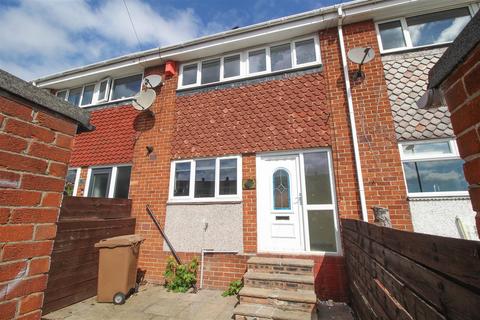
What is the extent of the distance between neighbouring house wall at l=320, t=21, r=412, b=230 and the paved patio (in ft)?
6.08

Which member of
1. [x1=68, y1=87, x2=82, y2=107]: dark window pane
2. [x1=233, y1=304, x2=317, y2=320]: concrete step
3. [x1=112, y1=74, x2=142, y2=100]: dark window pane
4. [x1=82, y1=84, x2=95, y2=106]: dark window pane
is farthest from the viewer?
[x1=68, y1=87, x2=82, y2=107]: dark window pane

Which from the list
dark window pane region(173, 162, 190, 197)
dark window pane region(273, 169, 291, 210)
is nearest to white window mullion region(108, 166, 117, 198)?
dark window pane region(173, 162, 190, 197)

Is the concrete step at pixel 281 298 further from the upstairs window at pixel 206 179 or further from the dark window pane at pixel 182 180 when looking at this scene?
the dark window pane at pixel 182 180

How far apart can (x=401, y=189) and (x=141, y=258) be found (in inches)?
233

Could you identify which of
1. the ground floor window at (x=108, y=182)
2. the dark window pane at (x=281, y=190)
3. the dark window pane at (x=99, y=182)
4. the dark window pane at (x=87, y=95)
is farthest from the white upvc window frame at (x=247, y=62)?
the dark window pane at (x=87, y=95)

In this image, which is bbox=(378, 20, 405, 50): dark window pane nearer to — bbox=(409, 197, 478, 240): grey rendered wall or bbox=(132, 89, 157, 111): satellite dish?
bbox=(409, 197, 478, 240): grey rendered wall

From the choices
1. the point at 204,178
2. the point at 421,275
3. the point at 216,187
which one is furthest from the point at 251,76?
the point at 421,275

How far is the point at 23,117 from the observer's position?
1.23m

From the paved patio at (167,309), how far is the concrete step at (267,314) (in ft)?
0.92

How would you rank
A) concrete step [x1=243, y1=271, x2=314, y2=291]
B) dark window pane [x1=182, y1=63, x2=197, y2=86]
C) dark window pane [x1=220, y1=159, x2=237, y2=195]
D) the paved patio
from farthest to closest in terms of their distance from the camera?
dark window pane [x1=182, y1=63, x2=197, y2=86] → dark window pane [x1=220, y1=159, x2=237, y2=195] → concrete step [x1=243, y1=271, x2=314, y2=291] → the paved patio

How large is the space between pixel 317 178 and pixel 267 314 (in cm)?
284

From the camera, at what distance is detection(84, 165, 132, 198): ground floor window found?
22.0 ft

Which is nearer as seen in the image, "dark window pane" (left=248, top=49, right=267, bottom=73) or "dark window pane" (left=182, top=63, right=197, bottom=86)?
"dark window pane" (left=248, top=49, right=267, bottom=73)

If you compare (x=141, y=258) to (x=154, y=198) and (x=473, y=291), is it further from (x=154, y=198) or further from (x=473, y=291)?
(x=473, y=291)
